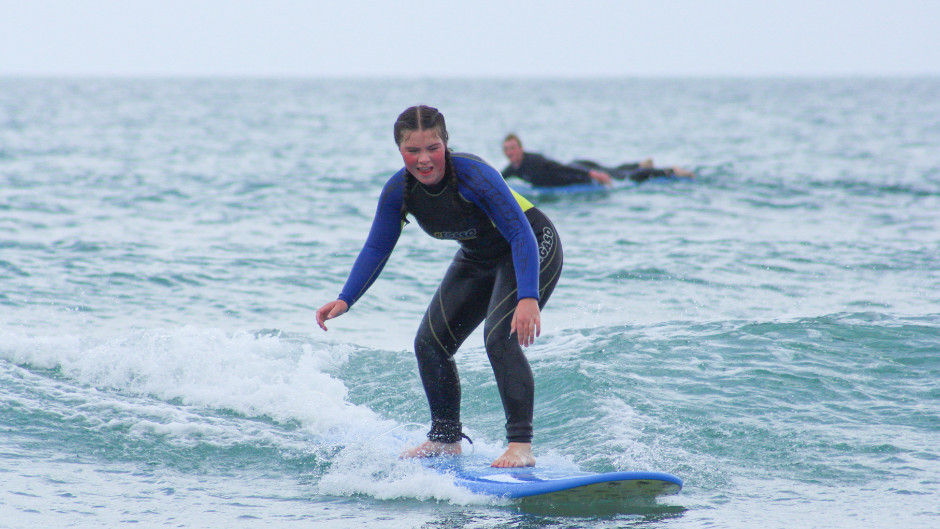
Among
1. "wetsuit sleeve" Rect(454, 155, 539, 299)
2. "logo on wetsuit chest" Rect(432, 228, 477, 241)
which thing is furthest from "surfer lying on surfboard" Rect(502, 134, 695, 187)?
"wetsuit sleeve" Rect(454, 155, 539, 299)

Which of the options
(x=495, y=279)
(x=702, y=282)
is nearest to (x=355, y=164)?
(x=702, y=282)

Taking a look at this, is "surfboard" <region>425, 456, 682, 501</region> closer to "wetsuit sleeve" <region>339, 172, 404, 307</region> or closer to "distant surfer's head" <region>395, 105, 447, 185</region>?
"wetsuit sleeve" <region>339, 172, 404, 307</region>

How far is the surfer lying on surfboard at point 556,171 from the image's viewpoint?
55.6ft

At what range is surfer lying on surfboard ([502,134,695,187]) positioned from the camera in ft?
55.6

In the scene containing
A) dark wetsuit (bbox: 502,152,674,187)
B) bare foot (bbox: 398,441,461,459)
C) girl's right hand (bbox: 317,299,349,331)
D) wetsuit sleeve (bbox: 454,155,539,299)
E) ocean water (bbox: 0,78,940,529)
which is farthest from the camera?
dark wetsuit (bbox: 502,152,674,187)

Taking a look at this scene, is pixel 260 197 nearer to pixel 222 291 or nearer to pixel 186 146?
pixel 222 291

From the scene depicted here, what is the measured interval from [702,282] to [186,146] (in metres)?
24.5

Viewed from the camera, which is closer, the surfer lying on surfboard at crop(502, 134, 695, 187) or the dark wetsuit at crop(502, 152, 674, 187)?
the surfer lying on surfboard at crop(502, 134, 695, 187)

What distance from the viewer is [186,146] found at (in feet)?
101

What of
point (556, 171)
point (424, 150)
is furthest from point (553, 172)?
point (424, 150)

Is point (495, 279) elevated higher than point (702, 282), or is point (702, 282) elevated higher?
point (495, 279)

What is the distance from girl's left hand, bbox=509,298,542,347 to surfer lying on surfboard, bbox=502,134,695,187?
41.0ft

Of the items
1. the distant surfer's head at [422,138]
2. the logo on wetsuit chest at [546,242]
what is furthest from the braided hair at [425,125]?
the logo on wetsuit chest at [546,242]

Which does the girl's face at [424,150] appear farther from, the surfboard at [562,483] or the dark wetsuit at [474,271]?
the surfboard at [562,483]
